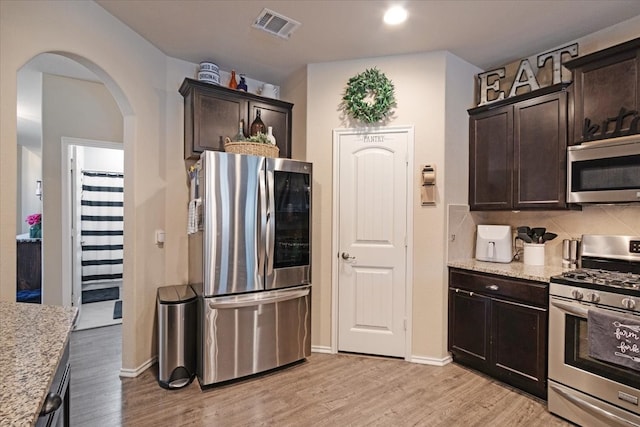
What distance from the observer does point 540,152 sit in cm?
286

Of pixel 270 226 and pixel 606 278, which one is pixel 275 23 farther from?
pixel 606 278

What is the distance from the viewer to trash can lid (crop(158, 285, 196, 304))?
2735 mm

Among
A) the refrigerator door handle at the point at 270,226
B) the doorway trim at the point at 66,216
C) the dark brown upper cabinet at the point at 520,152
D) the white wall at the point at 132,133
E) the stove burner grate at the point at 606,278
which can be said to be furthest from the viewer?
the doorway trim at the point at 66,216

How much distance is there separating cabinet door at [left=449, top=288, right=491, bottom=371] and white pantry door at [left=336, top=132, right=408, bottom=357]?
1.47 ft

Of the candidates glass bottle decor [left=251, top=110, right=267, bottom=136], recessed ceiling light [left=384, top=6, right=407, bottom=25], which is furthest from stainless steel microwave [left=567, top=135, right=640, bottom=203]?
glass bottle decor [left=251, top=110, right=267, bottom=136]

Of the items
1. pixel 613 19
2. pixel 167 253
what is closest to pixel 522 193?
pixel 613 19

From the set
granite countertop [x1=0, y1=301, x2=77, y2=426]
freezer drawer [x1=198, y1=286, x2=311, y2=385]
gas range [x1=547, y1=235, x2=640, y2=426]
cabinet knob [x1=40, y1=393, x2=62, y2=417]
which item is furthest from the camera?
freezer drawer [x1=198, y1=286, x2=311, y2=385]

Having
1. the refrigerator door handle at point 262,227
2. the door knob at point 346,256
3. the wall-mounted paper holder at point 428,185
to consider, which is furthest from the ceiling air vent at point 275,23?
the door knob at point 346,256

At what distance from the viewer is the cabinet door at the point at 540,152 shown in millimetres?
2736

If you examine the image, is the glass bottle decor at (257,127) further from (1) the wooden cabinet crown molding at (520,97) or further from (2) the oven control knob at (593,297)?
(2) the oven control knob at (593,297)

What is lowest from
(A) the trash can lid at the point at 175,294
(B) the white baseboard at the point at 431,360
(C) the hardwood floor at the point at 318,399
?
(C) the hardwood floor at the point at 318,399

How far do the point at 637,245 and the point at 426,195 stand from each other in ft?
5.04

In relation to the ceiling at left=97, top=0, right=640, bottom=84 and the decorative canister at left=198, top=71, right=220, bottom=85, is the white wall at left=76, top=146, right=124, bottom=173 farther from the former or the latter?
the ceiling at left=97, top=0, right=640, bottom=84

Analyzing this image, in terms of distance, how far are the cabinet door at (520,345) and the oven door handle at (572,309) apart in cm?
12
